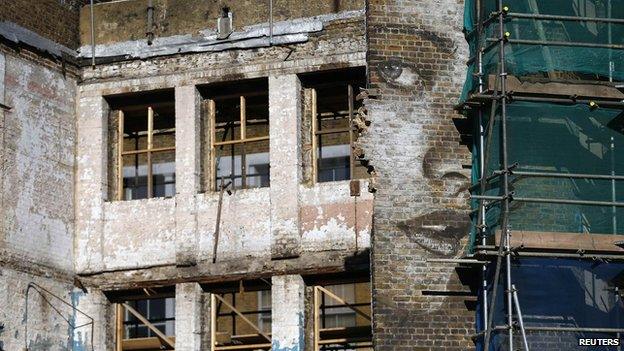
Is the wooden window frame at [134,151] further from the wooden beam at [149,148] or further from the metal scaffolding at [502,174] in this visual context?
the metal scaffolding at [502,174]

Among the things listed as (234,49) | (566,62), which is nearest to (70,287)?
(234,49)

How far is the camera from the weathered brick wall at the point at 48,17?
Result: 2709cm

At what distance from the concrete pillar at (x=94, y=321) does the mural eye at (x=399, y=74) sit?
7246mm

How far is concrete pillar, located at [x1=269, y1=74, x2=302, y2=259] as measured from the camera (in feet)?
87.5

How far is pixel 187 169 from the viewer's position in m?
27.5

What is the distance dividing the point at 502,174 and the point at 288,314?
20.9 feet

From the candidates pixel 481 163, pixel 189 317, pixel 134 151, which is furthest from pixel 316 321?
pixel 481 163

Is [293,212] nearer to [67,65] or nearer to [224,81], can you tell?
[224,81]

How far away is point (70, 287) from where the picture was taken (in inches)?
1087

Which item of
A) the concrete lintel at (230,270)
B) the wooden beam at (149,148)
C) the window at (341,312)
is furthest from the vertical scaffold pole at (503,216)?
the window at (341,312)

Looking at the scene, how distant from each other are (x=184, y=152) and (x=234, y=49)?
181cm

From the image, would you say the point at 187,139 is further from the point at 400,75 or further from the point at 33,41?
the point at 400,75

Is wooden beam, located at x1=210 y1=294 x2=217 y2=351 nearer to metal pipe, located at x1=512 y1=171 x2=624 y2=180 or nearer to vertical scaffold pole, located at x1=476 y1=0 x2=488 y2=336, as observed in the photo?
vertical scaffold pole, located at x1=476 y1=0 x2=488 y2=336

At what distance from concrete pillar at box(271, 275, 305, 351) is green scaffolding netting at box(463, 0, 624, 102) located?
549 centimetres
